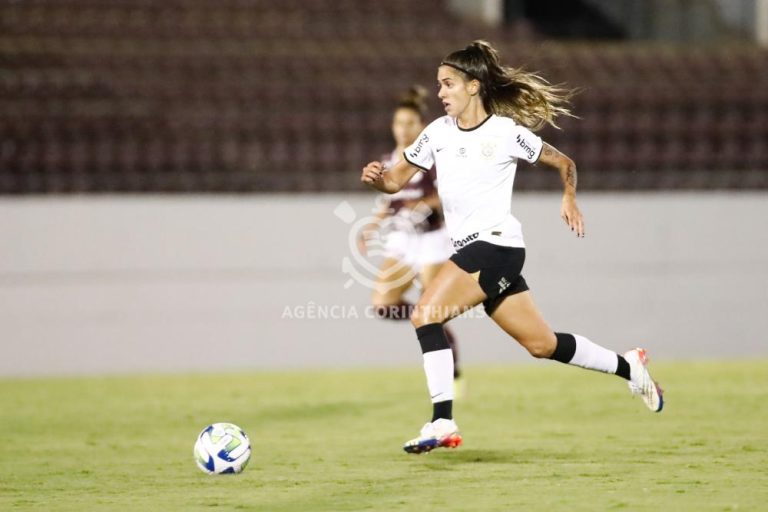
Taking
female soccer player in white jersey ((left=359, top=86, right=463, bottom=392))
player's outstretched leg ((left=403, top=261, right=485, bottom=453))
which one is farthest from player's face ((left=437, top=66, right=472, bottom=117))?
female soccer player in white jersey ((left=359, top=86, right=463, bottom=392))

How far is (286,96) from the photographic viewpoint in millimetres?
13203

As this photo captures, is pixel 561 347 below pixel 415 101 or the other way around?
below

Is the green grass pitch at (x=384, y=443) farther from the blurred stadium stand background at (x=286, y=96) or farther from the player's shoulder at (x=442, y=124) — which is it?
the blurred stadium stand background at (x=286, y=96)

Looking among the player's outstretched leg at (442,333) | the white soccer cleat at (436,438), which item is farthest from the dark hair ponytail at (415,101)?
the white soccer cleat at (436,438)

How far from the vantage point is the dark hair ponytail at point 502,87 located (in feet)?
19.3

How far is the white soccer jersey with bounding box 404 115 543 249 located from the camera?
5.80 metres

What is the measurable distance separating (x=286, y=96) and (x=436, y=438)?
8.14m

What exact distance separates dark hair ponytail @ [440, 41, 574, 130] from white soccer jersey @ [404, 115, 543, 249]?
12 centimetres

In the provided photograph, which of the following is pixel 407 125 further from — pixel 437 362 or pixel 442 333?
pixel 437 362

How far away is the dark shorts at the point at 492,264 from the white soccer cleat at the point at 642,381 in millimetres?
864

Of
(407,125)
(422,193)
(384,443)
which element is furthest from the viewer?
(422,193)

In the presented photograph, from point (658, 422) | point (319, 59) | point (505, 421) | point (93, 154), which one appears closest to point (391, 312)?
point (505, 421)

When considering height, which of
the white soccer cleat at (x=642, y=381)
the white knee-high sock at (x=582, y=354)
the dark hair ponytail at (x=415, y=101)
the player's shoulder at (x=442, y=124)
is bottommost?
the white soccer cleat at (x=642, y=381)

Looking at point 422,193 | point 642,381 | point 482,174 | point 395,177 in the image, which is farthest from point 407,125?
point 642,381
